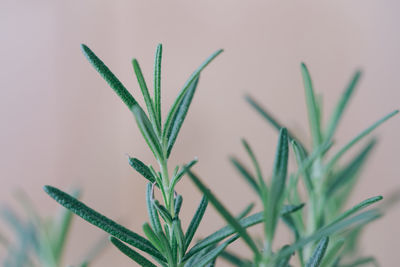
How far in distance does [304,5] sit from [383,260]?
2.74 feet

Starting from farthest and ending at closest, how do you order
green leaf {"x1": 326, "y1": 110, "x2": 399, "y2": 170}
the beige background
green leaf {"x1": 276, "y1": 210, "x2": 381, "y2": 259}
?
the beige background → green leaf {"x1": 326, "y1": 110, "x2": 399, "y2": 170} → green leaf {"x1": 276, "y1": 210, "x2": 381, "y2": 259}

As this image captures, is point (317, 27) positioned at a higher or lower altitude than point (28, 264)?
higher

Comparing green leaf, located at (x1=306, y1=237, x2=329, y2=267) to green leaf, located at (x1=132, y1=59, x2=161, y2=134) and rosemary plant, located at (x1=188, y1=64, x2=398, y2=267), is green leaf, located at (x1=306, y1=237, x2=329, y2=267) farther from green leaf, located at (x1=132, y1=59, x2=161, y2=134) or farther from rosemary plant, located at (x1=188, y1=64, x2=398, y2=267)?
green leaf, located at (x1=132, y1=59, x2=161, y2=134)

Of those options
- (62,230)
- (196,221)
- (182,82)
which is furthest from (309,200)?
(182,82)

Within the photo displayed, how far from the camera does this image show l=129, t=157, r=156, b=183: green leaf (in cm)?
30

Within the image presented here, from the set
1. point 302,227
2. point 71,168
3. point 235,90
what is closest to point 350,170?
point 302,227

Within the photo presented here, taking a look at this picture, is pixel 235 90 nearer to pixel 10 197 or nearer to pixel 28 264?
pixel 10 197

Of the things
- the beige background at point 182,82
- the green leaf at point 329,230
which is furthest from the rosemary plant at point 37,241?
the beige background at point 182,82

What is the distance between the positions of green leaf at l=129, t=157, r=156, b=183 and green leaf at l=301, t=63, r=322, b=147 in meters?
0.16

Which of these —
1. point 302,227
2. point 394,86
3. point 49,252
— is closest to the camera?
point 302,227

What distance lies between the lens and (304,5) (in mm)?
1404

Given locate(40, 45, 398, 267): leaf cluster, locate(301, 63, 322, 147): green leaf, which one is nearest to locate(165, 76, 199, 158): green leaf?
locate(40, 45, 398, 267): leaf cluster

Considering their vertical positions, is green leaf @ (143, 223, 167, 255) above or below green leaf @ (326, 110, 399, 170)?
below

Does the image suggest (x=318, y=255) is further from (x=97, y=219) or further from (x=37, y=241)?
(x=37, y=241)
